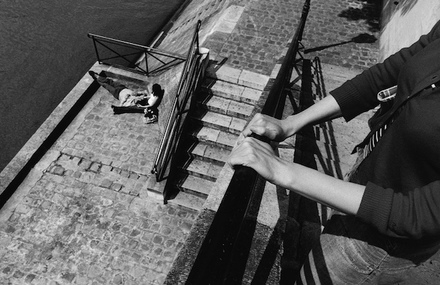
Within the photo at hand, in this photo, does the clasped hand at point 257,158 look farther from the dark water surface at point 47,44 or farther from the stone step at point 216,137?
the dark water surface at point 47,44

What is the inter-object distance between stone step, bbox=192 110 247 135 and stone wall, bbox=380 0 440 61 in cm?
435

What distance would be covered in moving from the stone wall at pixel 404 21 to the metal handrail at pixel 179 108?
492 cm

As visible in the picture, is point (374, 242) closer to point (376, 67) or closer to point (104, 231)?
point (376, 67)

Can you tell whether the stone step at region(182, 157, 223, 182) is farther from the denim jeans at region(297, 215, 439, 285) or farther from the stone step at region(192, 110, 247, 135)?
the denim jeans at region(297, 215, 439, 285)

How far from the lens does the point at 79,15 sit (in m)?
14.7

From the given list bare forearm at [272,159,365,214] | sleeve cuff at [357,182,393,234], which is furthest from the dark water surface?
sleeve cuff at [357,182,393,234]

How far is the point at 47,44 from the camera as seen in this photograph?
12984mm

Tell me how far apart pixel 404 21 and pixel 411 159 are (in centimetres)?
856

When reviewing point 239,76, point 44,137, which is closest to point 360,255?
point 239,76

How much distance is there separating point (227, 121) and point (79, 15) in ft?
36.0

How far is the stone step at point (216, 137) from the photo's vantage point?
748 cm

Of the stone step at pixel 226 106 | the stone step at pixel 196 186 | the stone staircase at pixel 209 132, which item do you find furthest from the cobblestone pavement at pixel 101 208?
the stone step at pixel 226 106

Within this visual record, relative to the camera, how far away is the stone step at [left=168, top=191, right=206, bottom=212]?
7085 millimetres

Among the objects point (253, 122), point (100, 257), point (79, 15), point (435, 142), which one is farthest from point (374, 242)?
point (79, 15)
